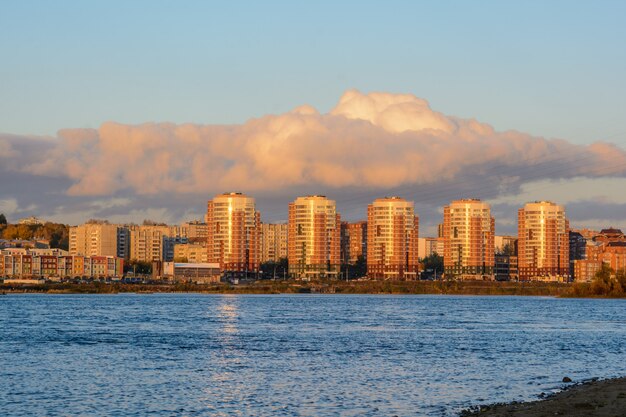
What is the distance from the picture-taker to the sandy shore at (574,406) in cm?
3838

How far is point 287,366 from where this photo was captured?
6053cm

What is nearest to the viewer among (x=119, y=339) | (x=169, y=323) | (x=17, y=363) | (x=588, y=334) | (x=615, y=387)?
(x=615, y=387)

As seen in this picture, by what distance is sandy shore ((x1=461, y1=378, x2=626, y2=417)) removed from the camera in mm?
38375

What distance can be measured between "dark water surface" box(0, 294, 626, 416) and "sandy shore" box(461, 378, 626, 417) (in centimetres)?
216

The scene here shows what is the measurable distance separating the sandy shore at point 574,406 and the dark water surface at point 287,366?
2164 mm

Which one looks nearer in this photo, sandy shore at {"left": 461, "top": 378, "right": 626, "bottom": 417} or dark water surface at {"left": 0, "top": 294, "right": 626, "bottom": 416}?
sandy shore at {"left": 461, "top": 378, "right": 626, "bottom": 417}

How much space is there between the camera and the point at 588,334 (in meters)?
91.4

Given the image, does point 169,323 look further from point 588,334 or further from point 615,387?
point 615,387

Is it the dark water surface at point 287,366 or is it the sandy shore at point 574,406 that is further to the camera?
the dark water surface at point 287,366

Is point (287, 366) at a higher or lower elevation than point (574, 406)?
lower

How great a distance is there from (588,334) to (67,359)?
48609mm

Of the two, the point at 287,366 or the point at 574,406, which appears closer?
the point at 574,406

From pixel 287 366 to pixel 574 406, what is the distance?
2346 cm


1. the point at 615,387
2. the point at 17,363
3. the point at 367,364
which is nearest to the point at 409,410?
the point at 615,387
